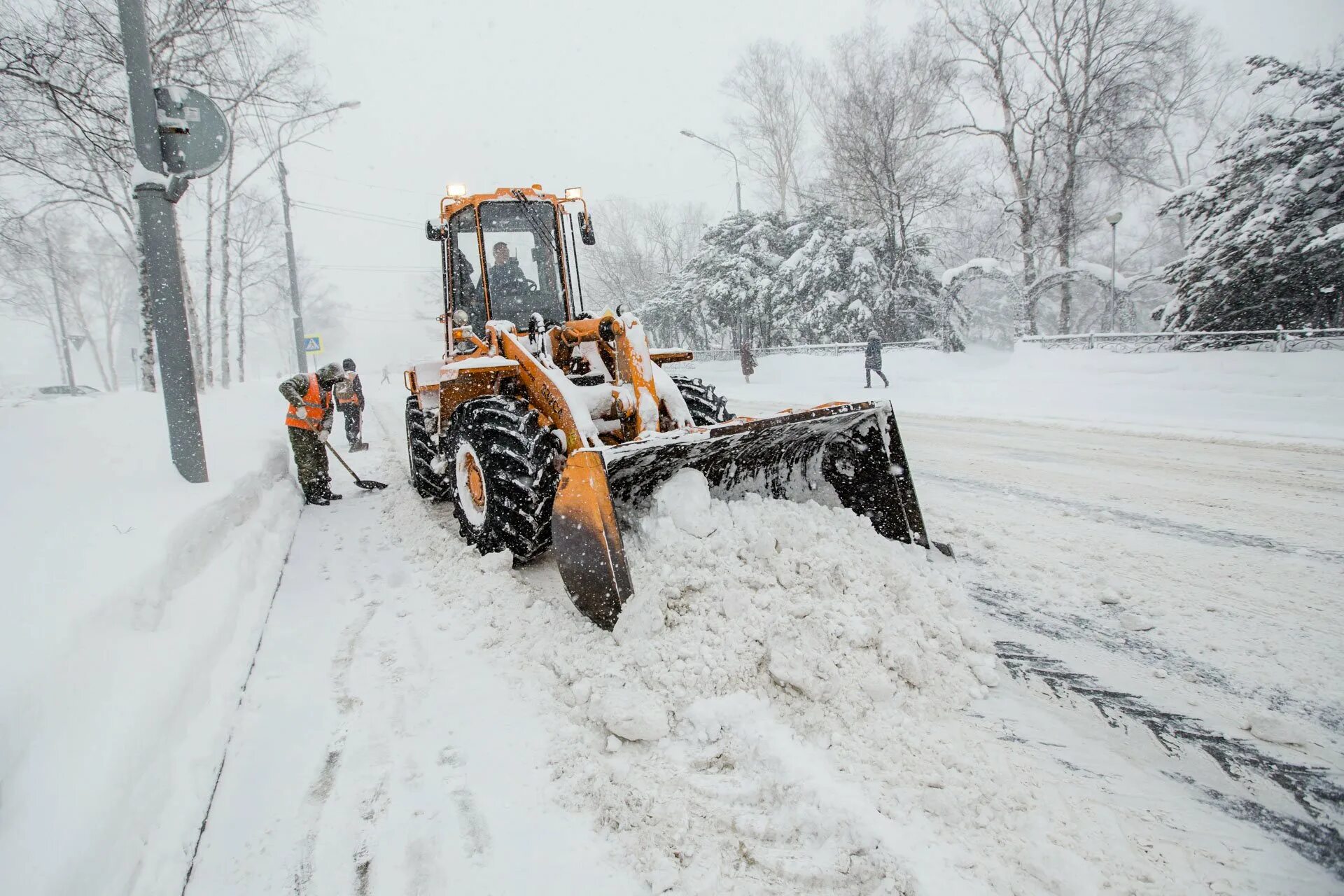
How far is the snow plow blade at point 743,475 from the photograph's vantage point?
302 cm

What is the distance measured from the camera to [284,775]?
7.84 feet

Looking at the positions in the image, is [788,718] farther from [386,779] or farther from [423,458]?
[423,458]

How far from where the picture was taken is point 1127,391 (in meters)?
12.0

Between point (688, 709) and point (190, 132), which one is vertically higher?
point (190, 132)

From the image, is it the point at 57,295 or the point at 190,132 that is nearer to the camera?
the point at 190,132

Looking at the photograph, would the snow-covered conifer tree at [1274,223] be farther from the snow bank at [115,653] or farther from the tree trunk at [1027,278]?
the snow bank at [115,653]

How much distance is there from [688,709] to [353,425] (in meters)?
10.3

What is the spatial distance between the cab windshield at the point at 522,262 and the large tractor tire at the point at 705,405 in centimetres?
133

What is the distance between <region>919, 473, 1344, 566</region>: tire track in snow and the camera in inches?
159

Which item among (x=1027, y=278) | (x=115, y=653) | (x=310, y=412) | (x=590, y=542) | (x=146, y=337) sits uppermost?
(x=1027, y=278)

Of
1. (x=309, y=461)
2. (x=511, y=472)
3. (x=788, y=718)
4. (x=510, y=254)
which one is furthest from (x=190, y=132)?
(x=788, y=718)

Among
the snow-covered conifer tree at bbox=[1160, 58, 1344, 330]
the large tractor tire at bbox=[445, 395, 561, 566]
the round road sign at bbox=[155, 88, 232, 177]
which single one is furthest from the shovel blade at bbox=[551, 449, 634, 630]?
the snow-covered conifer tree at bbox=[1160, 58, 1344, 330]

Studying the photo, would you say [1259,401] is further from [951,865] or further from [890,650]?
[951,865]

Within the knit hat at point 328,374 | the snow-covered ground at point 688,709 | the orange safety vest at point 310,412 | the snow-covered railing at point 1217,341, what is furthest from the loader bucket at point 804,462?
the snow-covered railing at point 1217,341
